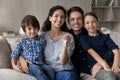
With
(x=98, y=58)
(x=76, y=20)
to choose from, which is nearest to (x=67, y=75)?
(x=98, y=58)

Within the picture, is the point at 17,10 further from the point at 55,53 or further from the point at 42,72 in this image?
the point at 42,72

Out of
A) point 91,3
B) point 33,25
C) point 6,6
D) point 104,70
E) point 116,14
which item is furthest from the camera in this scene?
point 116,14

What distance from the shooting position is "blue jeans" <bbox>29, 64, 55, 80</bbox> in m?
1.82

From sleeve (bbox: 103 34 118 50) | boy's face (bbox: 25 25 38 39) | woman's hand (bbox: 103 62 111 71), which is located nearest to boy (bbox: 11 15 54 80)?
boy's face (bbox: 25 25 38 39)

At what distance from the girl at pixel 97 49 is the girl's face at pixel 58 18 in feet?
0.68

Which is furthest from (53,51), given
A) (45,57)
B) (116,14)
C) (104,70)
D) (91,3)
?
(116,14)

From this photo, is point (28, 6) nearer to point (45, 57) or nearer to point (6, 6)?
point (6, 6)

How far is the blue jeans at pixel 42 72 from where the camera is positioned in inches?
71.5

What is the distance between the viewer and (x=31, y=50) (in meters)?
1.98

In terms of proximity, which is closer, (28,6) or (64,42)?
(64,42)

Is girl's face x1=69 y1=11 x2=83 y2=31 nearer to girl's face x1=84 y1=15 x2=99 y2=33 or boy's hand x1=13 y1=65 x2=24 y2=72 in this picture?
girl's face x1=84 y1=15 x2=99 y2=33

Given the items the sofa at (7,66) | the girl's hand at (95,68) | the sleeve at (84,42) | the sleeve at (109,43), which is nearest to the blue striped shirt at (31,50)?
the sofa at (7,66)

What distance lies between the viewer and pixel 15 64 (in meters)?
1.99

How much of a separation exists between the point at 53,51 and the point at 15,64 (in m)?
0.33
